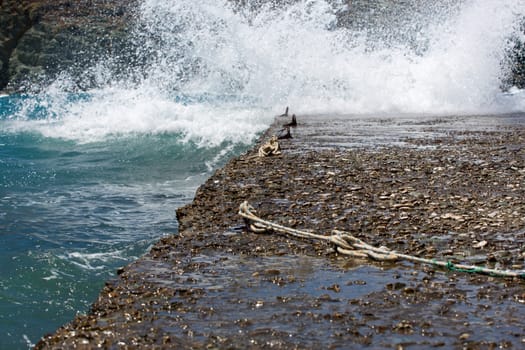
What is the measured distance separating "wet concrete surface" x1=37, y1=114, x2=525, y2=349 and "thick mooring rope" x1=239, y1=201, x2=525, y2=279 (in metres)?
0.06

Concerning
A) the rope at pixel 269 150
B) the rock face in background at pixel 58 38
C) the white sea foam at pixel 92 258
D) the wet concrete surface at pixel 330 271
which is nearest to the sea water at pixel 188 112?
the white sea foam at pixel 92 258

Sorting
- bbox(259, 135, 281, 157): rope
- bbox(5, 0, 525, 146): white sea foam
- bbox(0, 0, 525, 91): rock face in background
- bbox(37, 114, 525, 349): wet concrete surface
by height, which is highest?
bbox(0, 0, 525, 91): rock face in background

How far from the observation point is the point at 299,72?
25.4 m

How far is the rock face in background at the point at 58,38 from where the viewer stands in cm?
6894

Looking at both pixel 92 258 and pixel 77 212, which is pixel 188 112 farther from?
pixel 92 258

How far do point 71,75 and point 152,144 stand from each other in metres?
55.4

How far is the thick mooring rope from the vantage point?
431 cm

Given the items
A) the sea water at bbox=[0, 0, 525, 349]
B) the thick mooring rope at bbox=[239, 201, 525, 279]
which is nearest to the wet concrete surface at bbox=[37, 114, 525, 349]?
the thick mooring rope at bbox=[239, 201, 525, 279]

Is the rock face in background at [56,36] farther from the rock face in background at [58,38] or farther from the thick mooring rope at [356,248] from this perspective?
the thick mooring rope at [356,248]

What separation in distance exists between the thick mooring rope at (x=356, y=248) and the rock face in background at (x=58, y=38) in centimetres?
6210

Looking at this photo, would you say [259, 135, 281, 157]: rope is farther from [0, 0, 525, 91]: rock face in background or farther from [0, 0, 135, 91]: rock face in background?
[0, 0, 135, 91]: rock face in background

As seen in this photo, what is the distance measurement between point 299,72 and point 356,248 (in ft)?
68.9

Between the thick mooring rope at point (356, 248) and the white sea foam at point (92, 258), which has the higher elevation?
the thick mooring rope at point (356, 248)

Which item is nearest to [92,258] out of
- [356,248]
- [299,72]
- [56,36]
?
[356,248]
